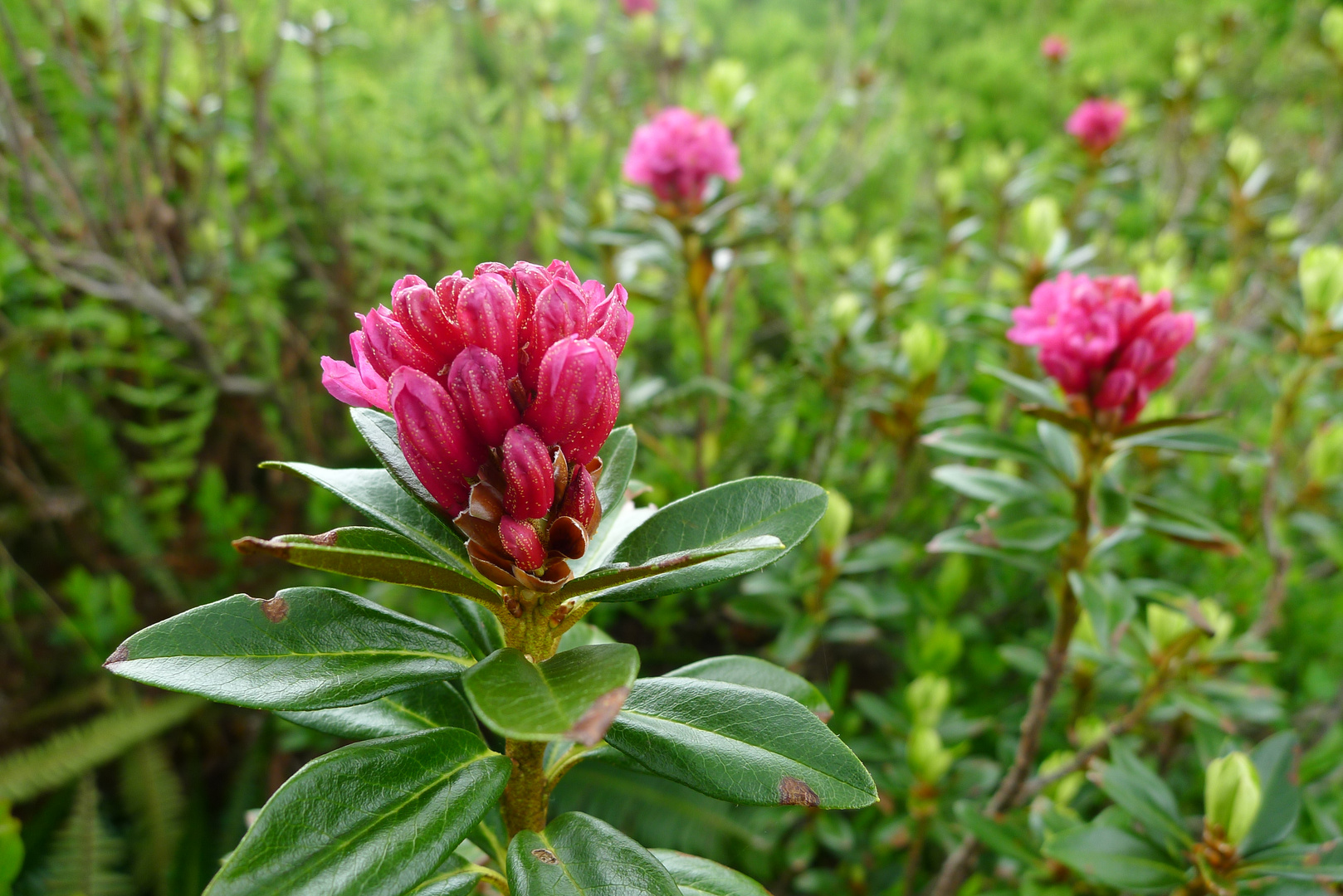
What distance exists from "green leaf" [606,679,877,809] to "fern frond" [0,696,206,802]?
1636 millimetres

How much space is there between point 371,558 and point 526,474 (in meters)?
0.11

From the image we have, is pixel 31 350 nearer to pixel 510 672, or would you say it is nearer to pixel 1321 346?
pixel 510 672

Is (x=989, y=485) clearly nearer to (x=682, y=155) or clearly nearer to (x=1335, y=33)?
(x=682, y=155)

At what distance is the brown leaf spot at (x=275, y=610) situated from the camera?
539mm

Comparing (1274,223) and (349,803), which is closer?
(349,803)

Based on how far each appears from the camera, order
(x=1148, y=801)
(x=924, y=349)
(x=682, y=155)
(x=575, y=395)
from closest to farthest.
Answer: (x=575, y=395) < (x=1148, y=801) < (x=924, y=349) < (x=682, y=155)

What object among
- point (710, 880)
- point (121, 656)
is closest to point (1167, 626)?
point (710, 880)

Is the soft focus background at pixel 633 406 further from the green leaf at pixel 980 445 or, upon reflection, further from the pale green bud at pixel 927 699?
the green leaf at pixel 980 445

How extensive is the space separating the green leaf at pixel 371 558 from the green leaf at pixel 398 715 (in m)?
0.14

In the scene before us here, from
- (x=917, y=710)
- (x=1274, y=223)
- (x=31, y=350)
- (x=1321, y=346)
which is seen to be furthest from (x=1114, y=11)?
(x=31, y=350)

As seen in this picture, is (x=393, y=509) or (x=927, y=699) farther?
(x=927, y=699)

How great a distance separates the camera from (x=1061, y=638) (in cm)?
114

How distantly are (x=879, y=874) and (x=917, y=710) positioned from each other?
0.46 meters

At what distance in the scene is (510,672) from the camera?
0.52 metres
